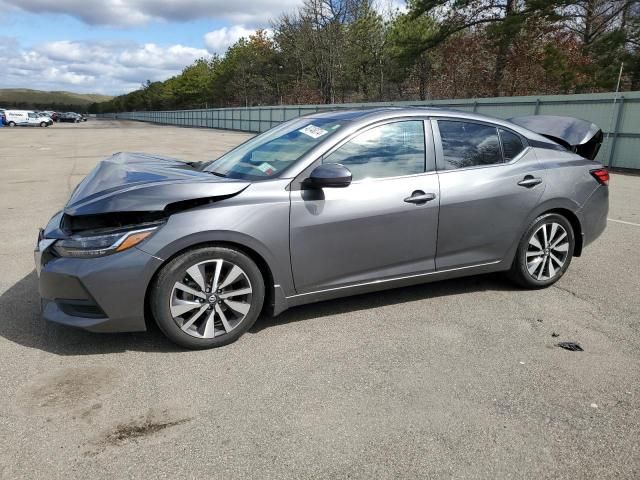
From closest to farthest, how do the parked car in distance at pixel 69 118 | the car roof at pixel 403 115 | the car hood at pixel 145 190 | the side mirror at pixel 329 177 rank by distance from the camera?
1. the car hood at pixel 145 190
2. the side mirror at pixel 329 177
3. the car roof at pixel 403 115
4. the parked car in distance at pixel 69 118

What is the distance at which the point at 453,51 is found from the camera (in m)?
30.3

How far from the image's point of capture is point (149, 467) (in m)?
2.21

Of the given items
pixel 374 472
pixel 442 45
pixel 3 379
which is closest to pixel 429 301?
pixel 374 472

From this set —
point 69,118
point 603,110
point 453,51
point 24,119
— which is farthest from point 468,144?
point 69,118

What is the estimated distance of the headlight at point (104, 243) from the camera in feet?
9.81

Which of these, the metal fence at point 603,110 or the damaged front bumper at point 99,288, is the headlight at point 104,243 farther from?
the metal fence at point 603,110

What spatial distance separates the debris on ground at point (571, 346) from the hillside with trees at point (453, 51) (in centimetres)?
2498

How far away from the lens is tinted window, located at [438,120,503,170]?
3.94 metres

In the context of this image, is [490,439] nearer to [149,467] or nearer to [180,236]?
[149,467]

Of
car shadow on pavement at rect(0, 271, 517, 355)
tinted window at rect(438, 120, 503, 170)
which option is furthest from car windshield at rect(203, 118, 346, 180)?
car shadow on pavement at rect(0, 271, 517, 355)

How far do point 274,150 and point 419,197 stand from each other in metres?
1.17

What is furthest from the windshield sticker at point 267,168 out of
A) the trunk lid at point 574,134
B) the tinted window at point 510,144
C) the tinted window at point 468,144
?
the trunk lid at point 574,134

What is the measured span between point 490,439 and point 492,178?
87.9 inches

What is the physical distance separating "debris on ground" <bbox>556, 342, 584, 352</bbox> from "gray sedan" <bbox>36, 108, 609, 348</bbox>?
915 mm
